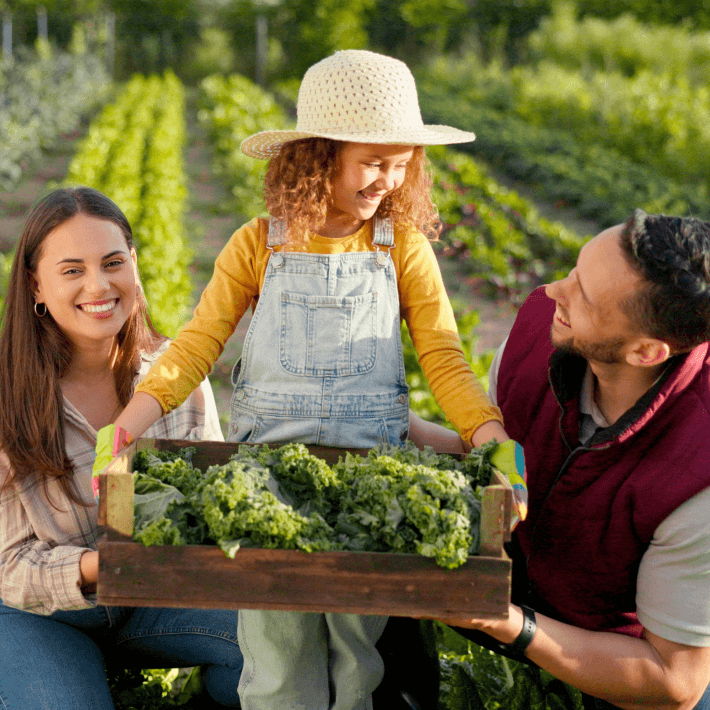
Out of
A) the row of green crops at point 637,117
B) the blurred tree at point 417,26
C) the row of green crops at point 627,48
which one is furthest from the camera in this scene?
the blurred tree at point 417,26

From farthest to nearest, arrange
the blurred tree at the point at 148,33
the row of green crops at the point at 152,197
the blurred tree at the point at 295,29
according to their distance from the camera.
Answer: the blurred tree at the point at 148,33 → the blurred tree at the point at 295,29 → the row of green crops at the point at 152,197

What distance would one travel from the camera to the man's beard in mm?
2035

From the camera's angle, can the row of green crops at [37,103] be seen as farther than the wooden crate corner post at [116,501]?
Yes

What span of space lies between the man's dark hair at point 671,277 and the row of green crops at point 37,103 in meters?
10.6

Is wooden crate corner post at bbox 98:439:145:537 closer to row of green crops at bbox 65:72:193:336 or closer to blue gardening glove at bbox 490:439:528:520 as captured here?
blue gardening glove at bbox 490:439:528:520

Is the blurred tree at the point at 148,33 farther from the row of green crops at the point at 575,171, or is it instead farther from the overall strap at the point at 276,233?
the overall strap at the point at 276,233

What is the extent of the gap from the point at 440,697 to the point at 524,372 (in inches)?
49.8

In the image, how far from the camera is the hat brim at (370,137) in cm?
219

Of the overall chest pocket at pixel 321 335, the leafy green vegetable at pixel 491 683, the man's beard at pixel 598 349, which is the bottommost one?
the leafy green vegetable at pixel 491 683

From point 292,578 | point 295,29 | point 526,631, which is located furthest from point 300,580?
point 295,29

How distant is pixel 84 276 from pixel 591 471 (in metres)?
1.66

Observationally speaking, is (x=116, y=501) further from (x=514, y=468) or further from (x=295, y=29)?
(x=295, y=29)

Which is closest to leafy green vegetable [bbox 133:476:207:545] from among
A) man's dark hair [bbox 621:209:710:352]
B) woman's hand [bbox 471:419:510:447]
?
woman's hand [bbox 471:419:510:447]

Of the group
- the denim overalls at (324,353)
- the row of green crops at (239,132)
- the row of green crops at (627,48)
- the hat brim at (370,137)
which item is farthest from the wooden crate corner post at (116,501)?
the row of green crops at (627,48)
